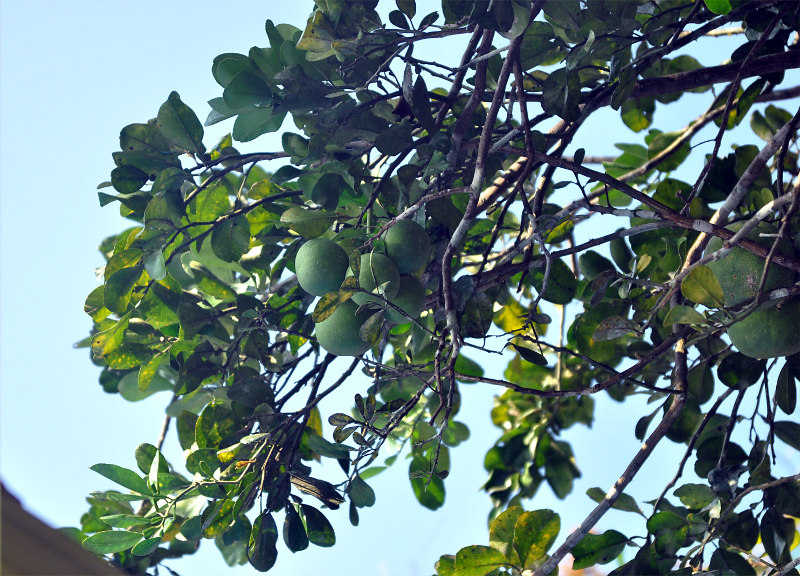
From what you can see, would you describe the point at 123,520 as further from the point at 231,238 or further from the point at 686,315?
the point at 686,315

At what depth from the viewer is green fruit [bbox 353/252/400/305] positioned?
2.81 feet

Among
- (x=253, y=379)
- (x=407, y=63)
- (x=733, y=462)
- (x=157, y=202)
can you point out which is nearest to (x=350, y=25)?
(x=407, y=63)

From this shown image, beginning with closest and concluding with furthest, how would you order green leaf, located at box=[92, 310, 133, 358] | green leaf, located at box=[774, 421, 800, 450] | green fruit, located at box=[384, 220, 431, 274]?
green fruit, located at box=[384, 220, 431, 274], green leaf, located at box=[92, 310, 133, 358], green leaf, located at box=[774, 421, 800, 450]

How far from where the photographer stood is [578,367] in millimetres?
1707

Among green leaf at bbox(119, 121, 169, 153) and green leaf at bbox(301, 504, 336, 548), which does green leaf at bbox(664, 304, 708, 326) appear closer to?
green leaf at bbox(301, 504, 336, 548)

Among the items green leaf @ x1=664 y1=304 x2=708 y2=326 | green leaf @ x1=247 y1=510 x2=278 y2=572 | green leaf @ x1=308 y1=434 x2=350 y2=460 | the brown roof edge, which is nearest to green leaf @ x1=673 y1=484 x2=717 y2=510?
green leaf @ x1=664 y1=304 x2=708 y2=326

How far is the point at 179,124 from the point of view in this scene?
106cm

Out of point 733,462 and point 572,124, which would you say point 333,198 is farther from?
point 733,462

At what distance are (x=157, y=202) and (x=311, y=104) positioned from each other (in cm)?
28

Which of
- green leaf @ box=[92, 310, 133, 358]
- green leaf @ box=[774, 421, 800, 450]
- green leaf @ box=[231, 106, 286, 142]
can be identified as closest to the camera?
green leaf @ box=[231, 106, 286, 142]

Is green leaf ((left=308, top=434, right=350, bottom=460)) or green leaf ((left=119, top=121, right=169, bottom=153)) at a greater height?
green leaf ((left=119, top=121, right=169, bottom=153))

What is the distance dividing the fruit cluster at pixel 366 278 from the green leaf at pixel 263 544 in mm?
297

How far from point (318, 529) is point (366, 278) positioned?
1.48 feet

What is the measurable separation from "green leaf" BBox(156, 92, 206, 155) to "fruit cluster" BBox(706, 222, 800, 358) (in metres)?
0.78
